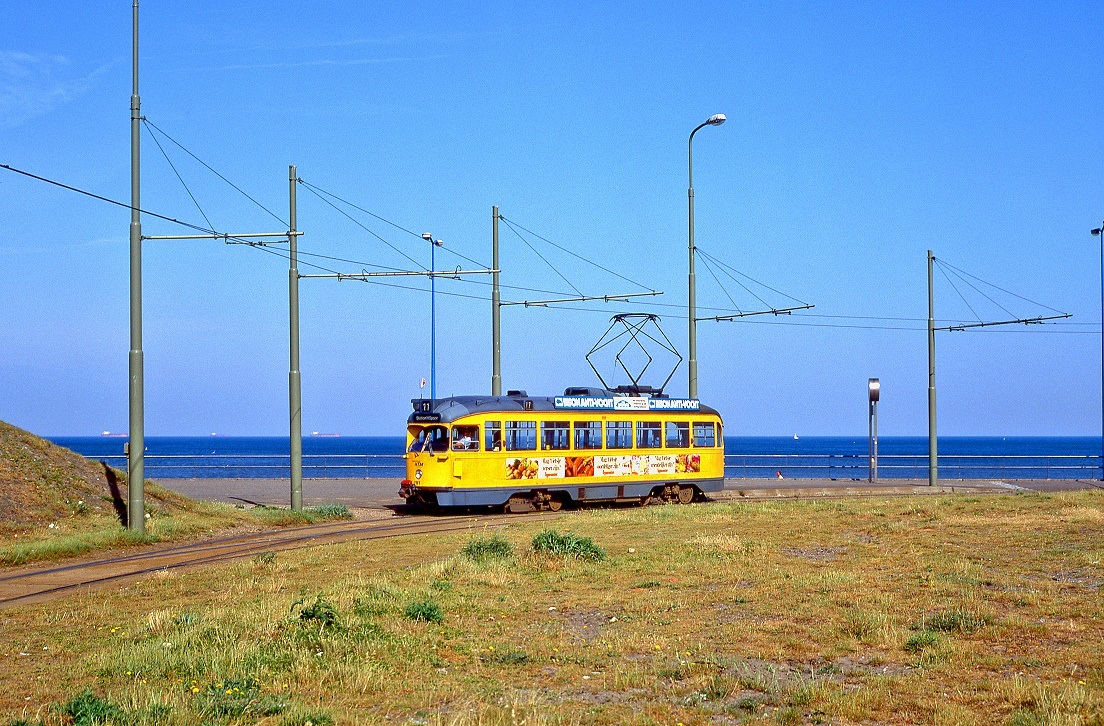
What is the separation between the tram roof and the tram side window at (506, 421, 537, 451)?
35 centimetres

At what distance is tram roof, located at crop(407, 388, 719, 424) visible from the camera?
96.2 feet

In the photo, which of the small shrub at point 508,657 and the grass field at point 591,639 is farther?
the small shrub at point 508,657

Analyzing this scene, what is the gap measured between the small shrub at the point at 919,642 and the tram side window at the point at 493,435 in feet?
64.5

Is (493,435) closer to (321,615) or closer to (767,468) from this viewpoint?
(321,615)

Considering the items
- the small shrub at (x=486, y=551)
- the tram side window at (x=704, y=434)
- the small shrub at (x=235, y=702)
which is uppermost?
the tram side window at (x=704, y=434)

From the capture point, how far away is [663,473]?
33.0 m

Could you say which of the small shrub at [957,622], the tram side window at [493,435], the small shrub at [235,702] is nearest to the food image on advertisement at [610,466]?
the tram side window at [493,435]

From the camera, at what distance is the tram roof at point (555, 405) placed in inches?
1154

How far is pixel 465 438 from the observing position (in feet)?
95.0

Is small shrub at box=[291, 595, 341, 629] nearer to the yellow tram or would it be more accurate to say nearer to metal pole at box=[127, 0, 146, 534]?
metal pole at box=[127, 0, 146, 534]

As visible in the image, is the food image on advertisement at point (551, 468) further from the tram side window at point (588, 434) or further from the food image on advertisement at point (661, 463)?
the food image on advertisement at point (661, 463)

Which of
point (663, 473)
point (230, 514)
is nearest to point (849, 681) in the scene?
point (230, 514)

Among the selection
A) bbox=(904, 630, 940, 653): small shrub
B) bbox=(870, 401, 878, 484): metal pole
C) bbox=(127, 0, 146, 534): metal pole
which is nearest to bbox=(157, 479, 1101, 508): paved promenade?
bbox=(870, 401, 878, 484): metal pole

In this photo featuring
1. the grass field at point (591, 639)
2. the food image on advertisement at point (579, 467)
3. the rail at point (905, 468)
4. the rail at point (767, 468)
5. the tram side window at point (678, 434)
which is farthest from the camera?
the rail at point (905, 468)
